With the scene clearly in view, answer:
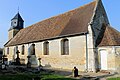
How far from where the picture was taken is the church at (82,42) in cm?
1833

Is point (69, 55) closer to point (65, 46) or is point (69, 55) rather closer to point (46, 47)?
point (65, 46)

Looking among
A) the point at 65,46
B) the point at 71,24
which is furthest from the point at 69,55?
the point at 71,24

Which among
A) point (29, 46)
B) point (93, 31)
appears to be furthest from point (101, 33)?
point (29, 46)

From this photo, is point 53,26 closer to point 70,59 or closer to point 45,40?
point 45,40

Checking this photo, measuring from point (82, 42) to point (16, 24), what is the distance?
25.7 metres

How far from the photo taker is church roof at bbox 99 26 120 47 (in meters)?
18.1

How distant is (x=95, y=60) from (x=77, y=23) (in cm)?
533

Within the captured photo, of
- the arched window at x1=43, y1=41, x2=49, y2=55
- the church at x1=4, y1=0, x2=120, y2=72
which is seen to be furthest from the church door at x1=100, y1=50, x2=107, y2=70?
the arched window at x1=43, y1=41, x2=49, y2=55

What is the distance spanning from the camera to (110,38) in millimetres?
18594

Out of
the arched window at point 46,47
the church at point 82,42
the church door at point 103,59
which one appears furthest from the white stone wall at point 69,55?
the church door at point 103,59

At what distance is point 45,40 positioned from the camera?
24469 mm

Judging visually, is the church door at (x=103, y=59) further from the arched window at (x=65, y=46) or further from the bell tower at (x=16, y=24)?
the bell tower at (x=16, y=24)

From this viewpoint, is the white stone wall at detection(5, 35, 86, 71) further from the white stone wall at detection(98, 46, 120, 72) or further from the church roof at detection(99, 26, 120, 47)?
the white stone wall at detection(98, 46, 120, 72)

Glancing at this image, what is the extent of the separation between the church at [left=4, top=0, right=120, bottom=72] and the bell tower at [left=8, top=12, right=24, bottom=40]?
15492 mm
